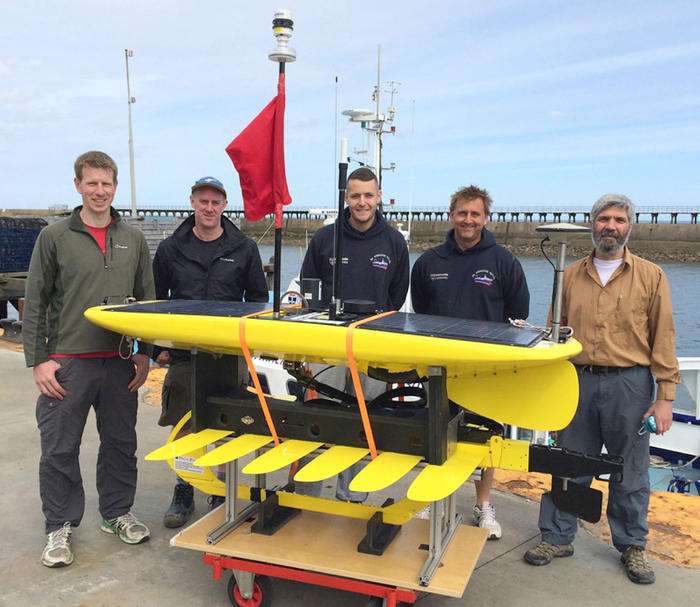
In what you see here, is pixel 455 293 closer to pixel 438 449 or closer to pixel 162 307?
pixel 438 449

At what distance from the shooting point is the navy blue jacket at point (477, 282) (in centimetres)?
365

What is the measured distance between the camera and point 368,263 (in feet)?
12.1

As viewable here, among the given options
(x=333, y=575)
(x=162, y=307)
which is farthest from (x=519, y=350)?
(x=162, y=307)

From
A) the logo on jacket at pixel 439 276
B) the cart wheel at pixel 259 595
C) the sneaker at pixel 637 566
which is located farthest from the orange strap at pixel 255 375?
the sneaker at pixel 637 566

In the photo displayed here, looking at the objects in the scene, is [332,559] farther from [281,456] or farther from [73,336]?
[73,336]

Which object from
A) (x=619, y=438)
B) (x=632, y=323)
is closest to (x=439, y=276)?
(x=632, y=323)

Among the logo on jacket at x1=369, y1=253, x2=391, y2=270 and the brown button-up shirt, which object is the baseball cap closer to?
the logo on jacket at x1=369, y1=253, x2=391, y2=270

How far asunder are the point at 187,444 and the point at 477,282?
1.74 metres

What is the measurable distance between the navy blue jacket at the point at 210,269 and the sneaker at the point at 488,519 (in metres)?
1.83

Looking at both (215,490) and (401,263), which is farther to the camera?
(401,263)

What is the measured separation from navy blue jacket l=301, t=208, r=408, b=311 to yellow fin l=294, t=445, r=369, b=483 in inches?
41.4

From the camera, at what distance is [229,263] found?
382 centimetres

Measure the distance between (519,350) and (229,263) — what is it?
1.98m

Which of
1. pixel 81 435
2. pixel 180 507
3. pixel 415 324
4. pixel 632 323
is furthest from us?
pixel 180 507
